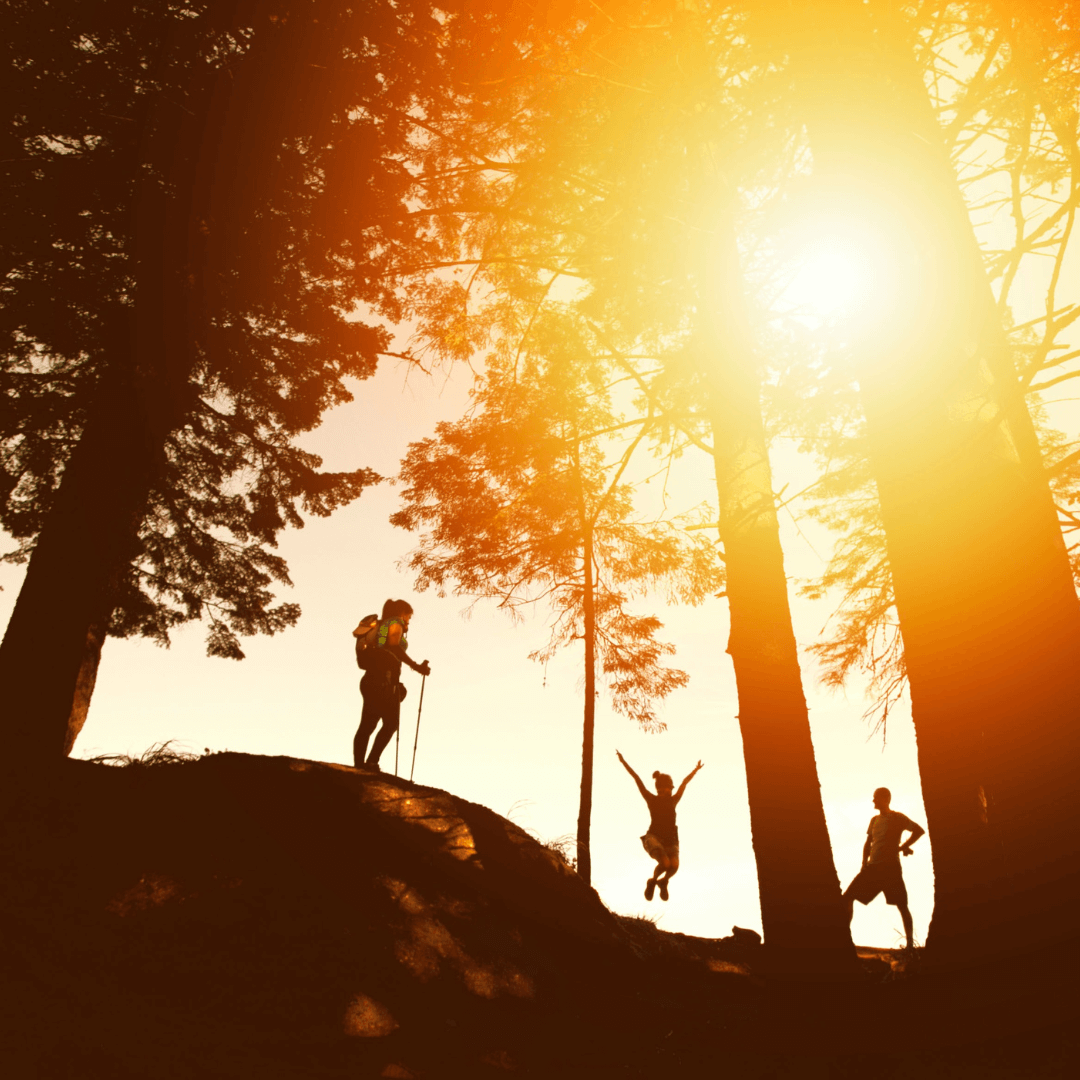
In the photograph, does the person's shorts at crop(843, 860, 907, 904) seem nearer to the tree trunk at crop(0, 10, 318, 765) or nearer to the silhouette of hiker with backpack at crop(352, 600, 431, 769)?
the silhouette of hiker with backpack at crop(352, 600, 431, 769)

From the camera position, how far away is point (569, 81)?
5168 millimetres

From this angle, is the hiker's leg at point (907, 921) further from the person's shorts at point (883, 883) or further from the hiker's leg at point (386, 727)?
the hiker's leg at point (386, 727)

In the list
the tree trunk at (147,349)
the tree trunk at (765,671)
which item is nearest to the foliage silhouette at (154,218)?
the tree trunk at (147,349)

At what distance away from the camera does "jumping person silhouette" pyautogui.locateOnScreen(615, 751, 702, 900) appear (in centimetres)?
912

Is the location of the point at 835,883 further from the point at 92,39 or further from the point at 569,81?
the point at 92,39

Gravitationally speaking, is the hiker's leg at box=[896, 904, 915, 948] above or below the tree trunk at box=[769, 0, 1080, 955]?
below

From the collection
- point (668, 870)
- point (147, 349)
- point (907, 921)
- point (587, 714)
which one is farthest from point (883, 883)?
point (147, 349)

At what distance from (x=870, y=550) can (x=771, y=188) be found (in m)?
8.01

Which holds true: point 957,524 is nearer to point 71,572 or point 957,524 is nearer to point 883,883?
point 883,883

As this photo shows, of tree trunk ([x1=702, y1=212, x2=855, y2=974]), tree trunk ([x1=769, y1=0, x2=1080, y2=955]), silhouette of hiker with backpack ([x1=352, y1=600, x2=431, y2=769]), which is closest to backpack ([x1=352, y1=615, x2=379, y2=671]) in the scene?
silhouette of hiker with backpack ([x1=352, y1=600, x2=431, y2=769])

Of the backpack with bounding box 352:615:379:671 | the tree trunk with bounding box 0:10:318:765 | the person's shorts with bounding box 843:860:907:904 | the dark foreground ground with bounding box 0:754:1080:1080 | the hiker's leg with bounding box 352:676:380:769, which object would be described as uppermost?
the tree trunk with bounding box 0:10:318:765

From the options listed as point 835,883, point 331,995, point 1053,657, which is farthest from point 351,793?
point 1053,657

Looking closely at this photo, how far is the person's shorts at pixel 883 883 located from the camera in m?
7.07

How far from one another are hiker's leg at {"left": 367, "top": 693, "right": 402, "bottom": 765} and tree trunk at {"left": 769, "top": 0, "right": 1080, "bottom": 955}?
5044 mm
